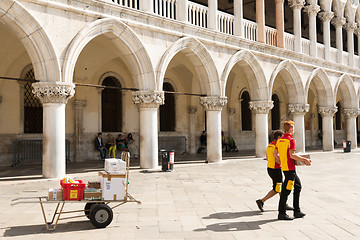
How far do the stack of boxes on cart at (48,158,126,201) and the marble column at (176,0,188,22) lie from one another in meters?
8.81

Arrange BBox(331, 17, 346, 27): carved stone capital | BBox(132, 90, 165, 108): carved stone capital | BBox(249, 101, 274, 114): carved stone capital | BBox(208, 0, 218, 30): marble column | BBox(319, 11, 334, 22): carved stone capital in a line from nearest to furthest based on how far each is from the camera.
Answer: BBox(132, 90, 165, 108): carved stone capital, BBox(208, 0, 218, 30): marble column, BBox(249, 101, 274, 114): carved stone capital, BBox(319, 11, 334, 22): carved stone capital, BBox(331, 17, 346, 27): carved stone capital

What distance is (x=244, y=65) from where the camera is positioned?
1556cm

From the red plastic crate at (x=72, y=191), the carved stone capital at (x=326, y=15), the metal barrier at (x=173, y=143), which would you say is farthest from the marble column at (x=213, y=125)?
the carved stone capital at (x=326, y=15)

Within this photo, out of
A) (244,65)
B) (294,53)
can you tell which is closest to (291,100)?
(294,53)

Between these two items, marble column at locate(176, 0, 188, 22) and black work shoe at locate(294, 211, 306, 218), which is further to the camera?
marble column at locate(176, 0, 188, 22)

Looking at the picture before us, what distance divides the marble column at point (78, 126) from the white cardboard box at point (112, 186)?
32.8 ft

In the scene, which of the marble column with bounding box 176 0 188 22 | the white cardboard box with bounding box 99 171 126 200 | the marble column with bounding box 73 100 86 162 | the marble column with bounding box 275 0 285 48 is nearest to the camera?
the white cardboard box with bounding box 99 171 126 200

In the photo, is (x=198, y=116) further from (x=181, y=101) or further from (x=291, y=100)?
(x=291, y=100)

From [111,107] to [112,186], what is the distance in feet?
37.3

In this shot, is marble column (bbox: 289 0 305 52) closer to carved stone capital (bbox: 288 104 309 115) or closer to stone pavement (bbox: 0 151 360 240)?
carved stone capital (bbox: 288 104 309 115)

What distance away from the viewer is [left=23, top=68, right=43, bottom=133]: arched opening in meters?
13.9

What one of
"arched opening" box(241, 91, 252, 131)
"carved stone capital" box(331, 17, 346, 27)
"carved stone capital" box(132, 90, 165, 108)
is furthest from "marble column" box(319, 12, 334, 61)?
"carved stone capital" box(132, 90, 165, 108)

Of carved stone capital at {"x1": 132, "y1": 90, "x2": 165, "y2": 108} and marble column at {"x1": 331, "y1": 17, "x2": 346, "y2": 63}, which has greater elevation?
marble column at {"x1": 331, "y1": 17, "x2": 346, "y2": 63}

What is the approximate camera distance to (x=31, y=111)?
14.0 meters
